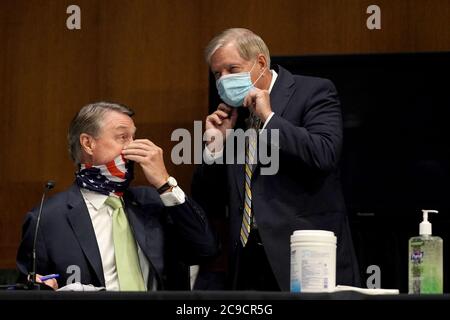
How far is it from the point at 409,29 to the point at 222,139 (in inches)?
43.5

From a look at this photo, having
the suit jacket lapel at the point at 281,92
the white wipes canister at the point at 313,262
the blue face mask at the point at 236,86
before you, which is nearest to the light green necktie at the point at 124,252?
the blue face mask at the point at 236,86

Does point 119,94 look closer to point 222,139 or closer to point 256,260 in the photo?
point 222,139

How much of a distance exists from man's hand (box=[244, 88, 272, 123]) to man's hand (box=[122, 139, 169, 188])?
0.35 metres

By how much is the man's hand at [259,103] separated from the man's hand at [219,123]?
0.63 ft

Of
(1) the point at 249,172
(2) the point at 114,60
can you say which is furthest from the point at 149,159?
(2) the point at 114,60

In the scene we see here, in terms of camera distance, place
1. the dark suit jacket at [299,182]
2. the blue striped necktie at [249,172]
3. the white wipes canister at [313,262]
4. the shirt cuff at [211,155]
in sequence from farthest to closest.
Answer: the shirt cuff at [211,155] → the blue striped necktie at [249,172] → the dark suit jacket at [299,182] → the white wipes canister at [313,262]

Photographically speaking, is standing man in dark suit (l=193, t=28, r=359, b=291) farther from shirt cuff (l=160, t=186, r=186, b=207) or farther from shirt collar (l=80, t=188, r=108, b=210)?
shirt collar (l=80, t=188, r=108, b=210)

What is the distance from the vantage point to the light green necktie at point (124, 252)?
3.22 m

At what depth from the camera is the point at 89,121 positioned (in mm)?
3521

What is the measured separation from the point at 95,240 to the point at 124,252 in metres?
0.11

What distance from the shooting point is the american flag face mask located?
341 cm

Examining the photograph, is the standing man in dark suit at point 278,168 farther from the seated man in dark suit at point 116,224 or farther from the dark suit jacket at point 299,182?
the seated man in dark suit at point 116,224
